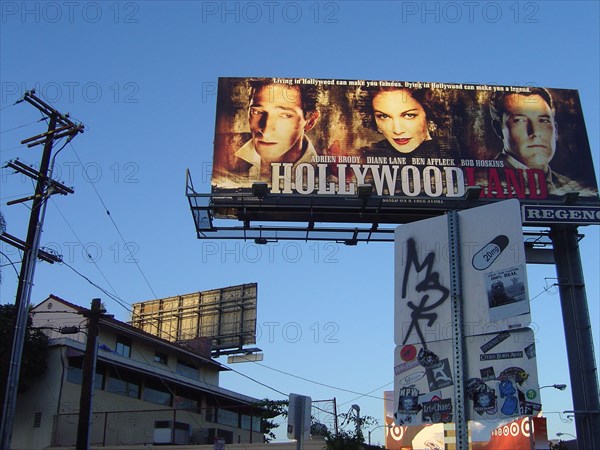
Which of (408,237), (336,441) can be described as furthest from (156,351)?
(408,237)

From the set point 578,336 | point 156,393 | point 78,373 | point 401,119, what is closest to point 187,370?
point 156,393

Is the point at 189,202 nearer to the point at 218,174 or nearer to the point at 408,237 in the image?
the point at 218,174

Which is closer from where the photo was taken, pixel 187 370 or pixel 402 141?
pixel 402 141

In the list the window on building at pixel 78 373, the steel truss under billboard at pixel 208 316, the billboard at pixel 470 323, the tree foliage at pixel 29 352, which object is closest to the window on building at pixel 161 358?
the window on building at pixel 78 373

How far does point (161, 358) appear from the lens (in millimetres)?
35344

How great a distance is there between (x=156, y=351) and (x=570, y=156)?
24060 mm

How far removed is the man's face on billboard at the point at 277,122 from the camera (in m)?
16.9

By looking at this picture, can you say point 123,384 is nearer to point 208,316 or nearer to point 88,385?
point 88,385

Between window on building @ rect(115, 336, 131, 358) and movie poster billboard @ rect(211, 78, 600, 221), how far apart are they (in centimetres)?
1861

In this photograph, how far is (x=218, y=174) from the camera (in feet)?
54.6

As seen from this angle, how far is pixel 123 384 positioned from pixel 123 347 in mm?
2470

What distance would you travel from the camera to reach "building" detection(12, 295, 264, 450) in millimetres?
26172

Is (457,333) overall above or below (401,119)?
below

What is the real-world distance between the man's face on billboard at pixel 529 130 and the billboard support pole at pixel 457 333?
40.9 ft
